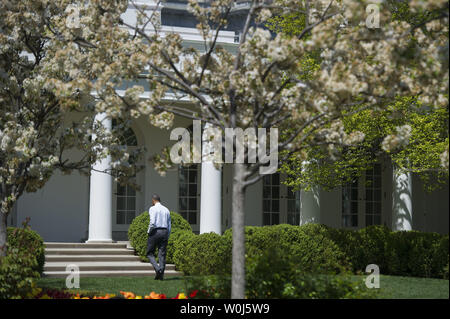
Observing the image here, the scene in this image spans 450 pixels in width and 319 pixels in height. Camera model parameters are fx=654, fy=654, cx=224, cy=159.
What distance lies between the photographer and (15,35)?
9180mm

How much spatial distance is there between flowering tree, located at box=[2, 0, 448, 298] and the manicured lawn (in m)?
3.46

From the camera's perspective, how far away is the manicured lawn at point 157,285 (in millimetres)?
9922

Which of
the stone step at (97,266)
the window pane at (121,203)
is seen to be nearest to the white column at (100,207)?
the stone step at (97,266)

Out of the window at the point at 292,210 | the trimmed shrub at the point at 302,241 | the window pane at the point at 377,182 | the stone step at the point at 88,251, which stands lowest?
the stone step at the point at 88,251

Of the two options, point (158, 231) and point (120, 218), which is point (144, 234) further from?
point (120, 218)

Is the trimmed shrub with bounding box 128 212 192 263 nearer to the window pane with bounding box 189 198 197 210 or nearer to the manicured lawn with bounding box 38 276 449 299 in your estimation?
the manicured lawn with bounding box 38 276 449 299

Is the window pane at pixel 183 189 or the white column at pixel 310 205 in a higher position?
the window pane at pixel 183 189

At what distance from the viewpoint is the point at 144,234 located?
580 inches

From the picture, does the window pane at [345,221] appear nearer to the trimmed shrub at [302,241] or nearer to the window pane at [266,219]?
the window pane at [266,219]

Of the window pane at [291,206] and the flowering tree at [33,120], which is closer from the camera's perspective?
the flowering tree at [33,120]

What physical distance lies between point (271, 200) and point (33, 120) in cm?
1132

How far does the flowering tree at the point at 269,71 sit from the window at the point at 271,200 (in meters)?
11.5

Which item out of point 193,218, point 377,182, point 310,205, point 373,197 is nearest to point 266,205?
point 193,218

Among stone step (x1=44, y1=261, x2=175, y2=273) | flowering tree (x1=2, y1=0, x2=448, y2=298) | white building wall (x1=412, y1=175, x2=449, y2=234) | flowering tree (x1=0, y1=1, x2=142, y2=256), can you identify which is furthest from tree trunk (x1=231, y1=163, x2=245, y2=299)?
white building wall (x1=412, y1=175, x2=449, y2=234)
